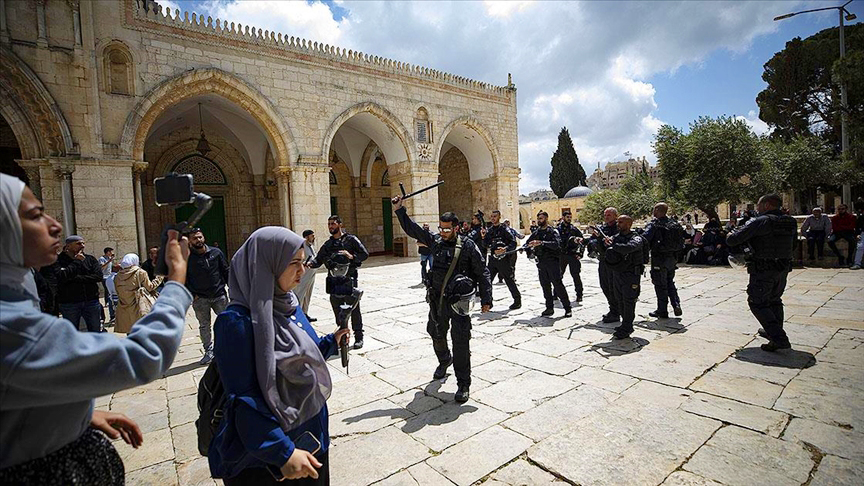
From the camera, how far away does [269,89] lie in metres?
12.2

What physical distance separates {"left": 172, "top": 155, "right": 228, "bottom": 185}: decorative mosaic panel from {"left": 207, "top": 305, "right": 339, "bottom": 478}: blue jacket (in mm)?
16306

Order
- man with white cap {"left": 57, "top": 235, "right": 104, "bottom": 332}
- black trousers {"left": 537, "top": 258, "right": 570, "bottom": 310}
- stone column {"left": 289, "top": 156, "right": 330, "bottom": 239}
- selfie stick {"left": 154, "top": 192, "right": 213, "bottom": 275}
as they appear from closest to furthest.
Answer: selfie stick {"left": 154, "top": 192, "right": 213, "bottom": 275} < man with white cap {"left": 57, "top": 235, "right": 104, "bottom": 332} < black trousers {"left": 537, "top": 258, "right": 570, "bottom": 310} < stone column {"left": 289, "top": 156, "right": 330, "bottom": 239}

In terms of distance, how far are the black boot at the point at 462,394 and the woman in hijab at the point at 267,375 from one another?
1848mm

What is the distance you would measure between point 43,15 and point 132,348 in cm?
1256

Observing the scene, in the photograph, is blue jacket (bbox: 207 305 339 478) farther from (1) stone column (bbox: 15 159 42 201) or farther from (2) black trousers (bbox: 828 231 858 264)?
(2) black trousers (bbox: 828 231 858 264)

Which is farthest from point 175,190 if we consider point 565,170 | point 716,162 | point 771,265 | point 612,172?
point 612,172

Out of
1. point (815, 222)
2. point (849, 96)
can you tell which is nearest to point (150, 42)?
point (815, 222)

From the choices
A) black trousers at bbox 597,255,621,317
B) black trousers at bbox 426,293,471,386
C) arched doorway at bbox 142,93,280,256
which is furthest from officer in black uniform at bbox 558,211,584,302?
arched doorway at bbox 142,93,280,256

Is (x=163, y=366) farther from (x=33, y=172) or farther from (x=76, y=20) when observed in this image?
(x=76, y=20)

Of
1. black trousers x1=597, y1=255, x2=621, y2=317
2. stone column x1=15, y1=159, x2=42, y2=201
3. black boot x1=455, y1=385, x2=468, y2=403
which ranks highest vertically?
stone column x1=15, y1=159, x2=42, y2=201

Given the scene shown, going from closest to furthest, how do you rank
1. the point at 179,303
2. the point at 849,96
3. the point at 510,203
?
the point at 179,303
the point at 849,96
the point at 510,203

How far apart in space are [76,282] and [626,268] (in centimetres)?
697

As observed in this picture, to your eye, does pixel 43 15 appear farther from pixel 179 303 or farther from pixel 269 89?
pixel 179 303

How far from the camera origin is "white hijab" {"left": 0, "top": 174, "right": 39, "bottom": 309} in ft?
3.15
